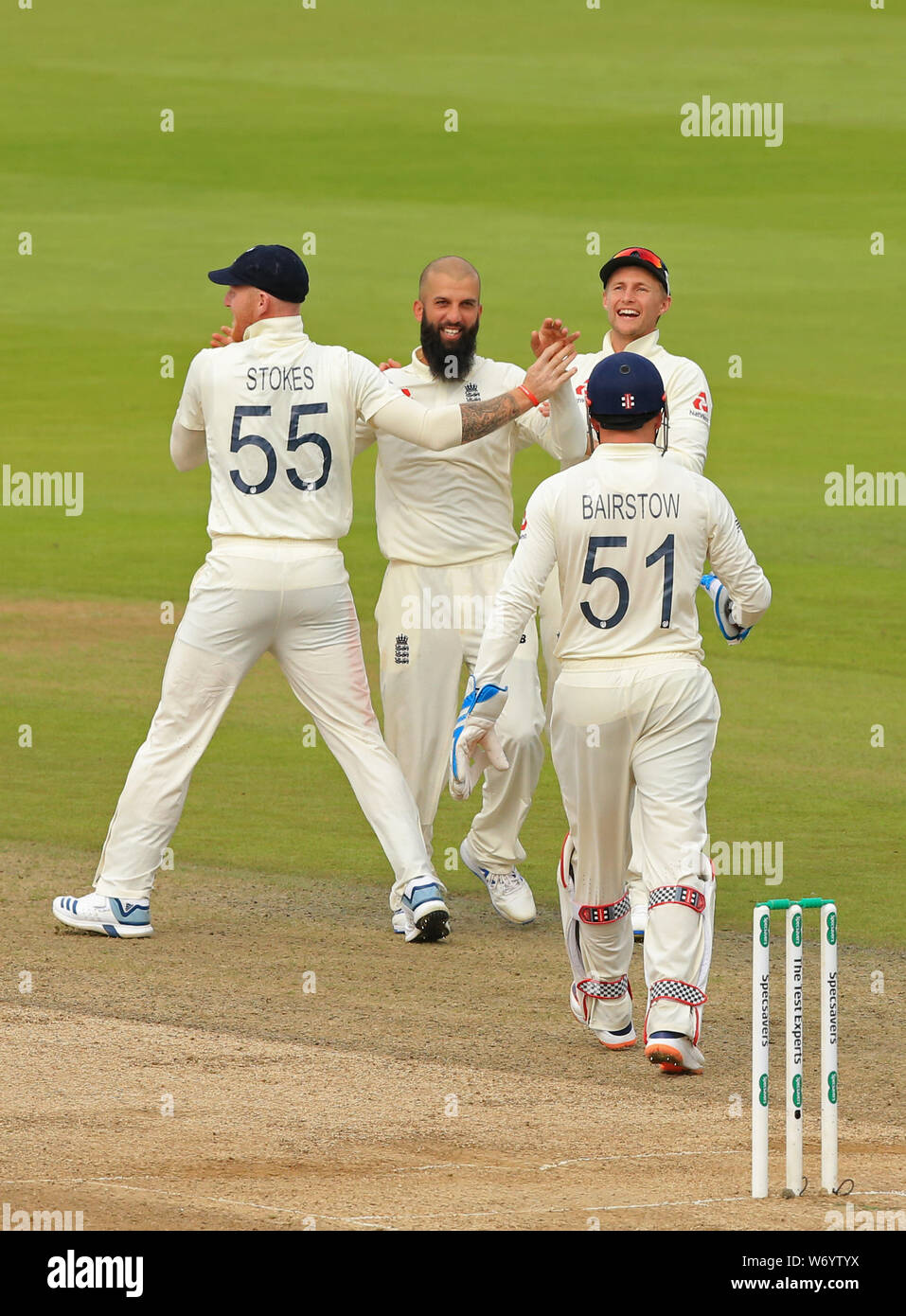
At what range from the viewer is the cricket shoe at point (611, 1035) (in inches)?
290

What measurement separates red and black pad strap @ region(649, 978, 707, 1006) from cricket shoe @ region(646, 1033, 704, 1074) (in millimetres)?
104

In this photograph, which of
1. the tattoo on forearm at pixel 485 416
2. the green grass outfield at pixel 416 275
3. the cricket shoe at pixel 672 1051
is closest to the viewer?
the cricket shoe at pixel 672 1051

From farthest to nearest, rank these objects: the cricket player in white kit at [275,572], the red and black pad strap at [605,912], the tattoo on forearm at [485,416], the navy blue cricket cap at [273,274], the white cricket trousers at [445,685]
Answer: the white cricket trousers at [445,685] < the navy blue cricket cap at [273,274] < the cricket player in white kit at [275,572] < the tattoo on forearm at [485,416] < the red and black pad strap at [605,912]

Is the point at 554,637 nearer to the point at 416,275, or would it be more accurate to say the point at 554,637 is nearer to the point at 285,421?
the point at 285,421

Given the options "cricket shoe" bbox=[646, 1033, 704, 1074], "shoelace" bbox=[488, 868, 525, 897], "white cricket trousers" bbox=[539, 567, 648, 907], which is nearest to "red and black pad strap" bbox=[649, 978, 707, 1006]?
"cricket shoe" bbox=[646, 1033, 704, 1074]

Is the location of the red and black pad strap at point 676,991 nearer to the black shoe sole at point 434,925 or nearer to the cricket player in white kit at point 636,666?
the cricket player in white kit at point 636,666

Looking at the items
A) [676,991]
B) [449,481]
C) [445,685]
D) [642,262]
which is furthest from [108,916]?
[642,262]

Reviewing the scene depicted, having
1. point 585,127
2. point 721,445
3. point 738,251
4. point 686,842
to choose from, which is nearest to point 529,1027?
point 686,842

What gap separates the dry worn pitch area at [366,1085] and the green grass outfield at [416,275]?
1.07 m

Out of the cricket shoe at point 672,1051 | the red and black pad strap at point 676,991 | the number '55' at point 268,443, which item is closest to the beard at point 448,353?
the number '55' at point 268,443

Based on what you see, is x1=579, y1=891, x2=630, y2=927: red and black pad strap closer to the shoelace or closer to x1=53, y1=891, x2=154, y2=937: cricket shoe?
the shoelace
